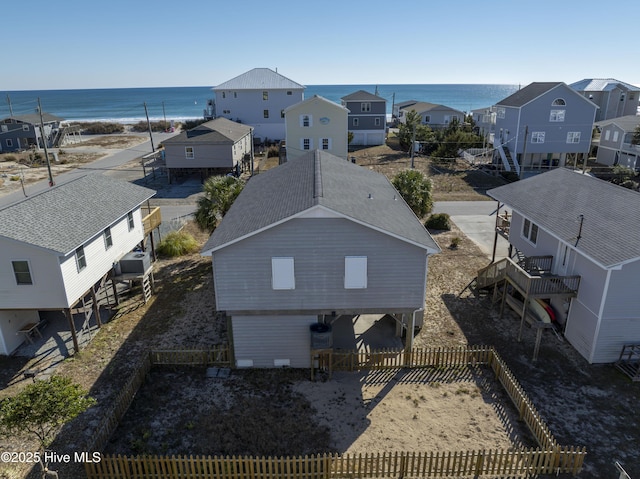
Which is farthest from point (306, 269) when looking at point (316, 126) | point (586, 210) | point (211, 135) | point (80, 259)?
point (316, 126)

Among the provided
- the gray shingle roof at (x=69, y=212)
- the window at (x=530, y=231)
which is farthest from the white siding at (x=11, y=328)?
the window at (x=530, y=231)

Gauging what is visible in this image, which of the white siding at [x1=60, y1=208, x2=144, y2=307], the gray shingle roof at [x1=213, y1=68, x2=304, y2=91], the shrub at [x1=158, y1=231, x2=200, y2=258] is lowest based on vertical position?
the shrub at [x1=158, y1=231, x2=200, y2=258]

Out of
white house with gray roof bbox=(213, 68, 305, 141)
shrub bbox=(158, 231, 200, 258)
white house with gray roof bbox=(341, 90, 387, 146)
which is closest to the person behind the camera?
shrub bbox=(158, 231, 200, 258)

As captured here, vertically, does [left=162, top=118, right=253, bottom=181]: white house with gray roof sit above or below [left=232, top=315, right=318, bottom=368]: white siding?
above

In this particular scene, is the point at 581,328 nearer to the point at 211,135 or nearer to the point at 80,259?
the point at 80,259

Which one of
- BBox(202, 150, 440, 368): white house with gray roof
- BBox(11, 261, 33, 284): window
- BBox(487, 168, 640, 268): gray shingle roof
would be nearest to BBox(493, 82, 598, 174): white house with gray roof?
BBox(487, 168, 640, 268): gray shingle roof

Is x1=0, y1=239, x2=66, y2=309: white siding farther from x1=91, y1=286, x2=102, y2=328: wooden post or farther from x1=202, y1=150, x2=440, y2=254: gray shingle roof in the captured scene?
x1=202, y1=150, x2=440, y2=254: gray shingle roof
